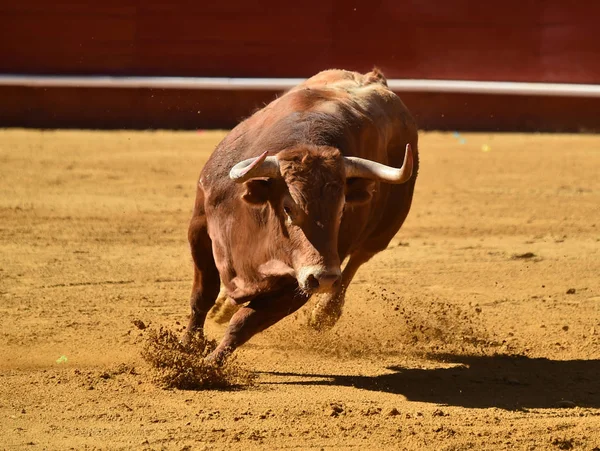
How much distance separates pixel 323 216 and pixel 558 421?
1.07 m

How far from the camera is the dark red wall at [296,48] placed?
10.9 m

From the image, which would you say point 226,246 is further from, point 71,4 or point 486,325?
point 71,4

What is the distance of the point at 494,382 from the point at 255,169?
133cm

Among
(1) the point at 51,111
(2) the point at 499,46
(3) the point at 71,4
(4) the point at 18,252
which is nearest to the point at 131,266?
(4) the point at 18,252

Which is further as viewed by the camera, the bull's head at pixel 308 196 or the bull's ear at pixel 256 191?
the bull's ear at pixel 256 191

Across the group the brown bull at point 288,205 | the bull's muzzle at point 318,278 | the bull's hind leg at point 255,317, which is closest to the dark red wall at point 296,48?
the brown bull at point 288,205

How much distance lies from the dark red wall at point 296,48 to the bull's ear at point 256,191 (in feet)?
21.9

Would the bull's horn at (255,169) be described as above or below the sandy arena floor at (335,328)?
above

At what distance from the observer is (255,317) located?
429 centimetres

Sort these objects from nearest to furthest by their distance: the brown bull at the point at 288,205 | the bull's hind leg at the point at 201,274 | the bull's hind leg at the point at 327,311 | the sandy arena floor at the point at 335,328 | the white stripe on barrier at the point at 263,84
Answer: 1. the sandy arena floor at the point at 335,328
2. the brown bull at the point at 288,205
3. the bull's hind leg at the point at 201,274
4. the bull's hind leg at the point at 327,311
5. the white stripe on barrier at the point at 263,84

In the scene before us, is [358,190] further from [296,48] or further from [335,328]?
[296,48]

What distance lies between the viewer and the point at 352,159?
13.8 ft

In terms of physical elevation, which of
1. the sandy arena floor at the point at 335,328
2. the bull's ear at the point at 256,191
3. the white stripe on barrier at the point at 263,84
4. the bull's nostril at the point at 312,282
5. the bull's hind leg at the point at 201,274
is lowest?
the white stripe on barrier at the point at 263,84

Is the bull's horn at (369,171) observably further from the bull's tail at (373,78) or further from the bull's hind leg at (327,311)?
the bull's tail at (373,78)
